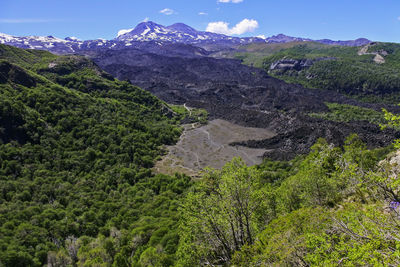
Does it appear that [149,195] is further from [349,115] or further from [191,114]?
[349,115]

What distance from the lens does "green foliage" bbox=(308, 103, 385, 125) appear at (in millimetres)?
114688

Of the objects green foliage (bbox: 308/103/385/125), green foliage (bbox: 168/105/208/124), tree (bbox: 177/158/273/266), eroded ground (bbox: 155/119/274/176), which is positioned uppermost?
tree (bbox: 177/158/273/266)

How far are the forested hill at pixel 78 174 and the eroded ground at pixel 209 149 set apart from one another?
19.5 ft

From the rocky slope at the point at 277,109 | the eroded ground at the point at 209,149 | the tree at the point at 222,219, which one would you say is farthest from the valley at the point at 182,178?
the rocky slope at the point at 277,109

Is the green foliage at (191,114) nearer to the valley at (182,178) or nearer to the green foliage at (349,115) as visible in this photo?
the valley at (182,178)

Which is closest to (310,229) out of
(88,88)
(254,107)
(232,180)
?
(232,180)

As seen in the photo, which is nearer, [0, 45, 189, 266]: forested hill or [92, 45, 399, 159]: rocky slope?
[0, 45, 189, 266]: forested hill

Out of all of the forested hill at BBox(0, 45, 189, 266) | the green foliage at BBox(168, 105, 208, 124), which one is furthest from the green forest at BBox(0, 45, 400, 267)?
the green foliage at BBox(168, 105, 208, 124)

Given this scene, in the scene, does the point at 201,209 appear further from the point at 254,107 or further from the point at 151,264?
the point at 254,107

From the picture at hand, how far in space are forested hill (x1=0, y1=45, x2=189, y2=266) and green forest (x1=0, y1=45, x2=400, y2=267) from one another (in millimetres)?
254

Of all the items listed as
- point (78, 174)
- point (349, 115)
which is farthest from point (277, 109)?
point (78, 174)

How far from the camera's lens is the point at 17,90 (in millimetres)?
79750

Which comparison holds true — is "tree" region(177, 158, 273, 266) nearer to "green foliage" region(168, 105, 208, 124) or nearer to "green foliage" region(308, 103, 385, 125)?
"green foliage" region(168, 105, 208, 124)

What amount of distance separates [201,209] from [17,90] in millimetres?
86424
